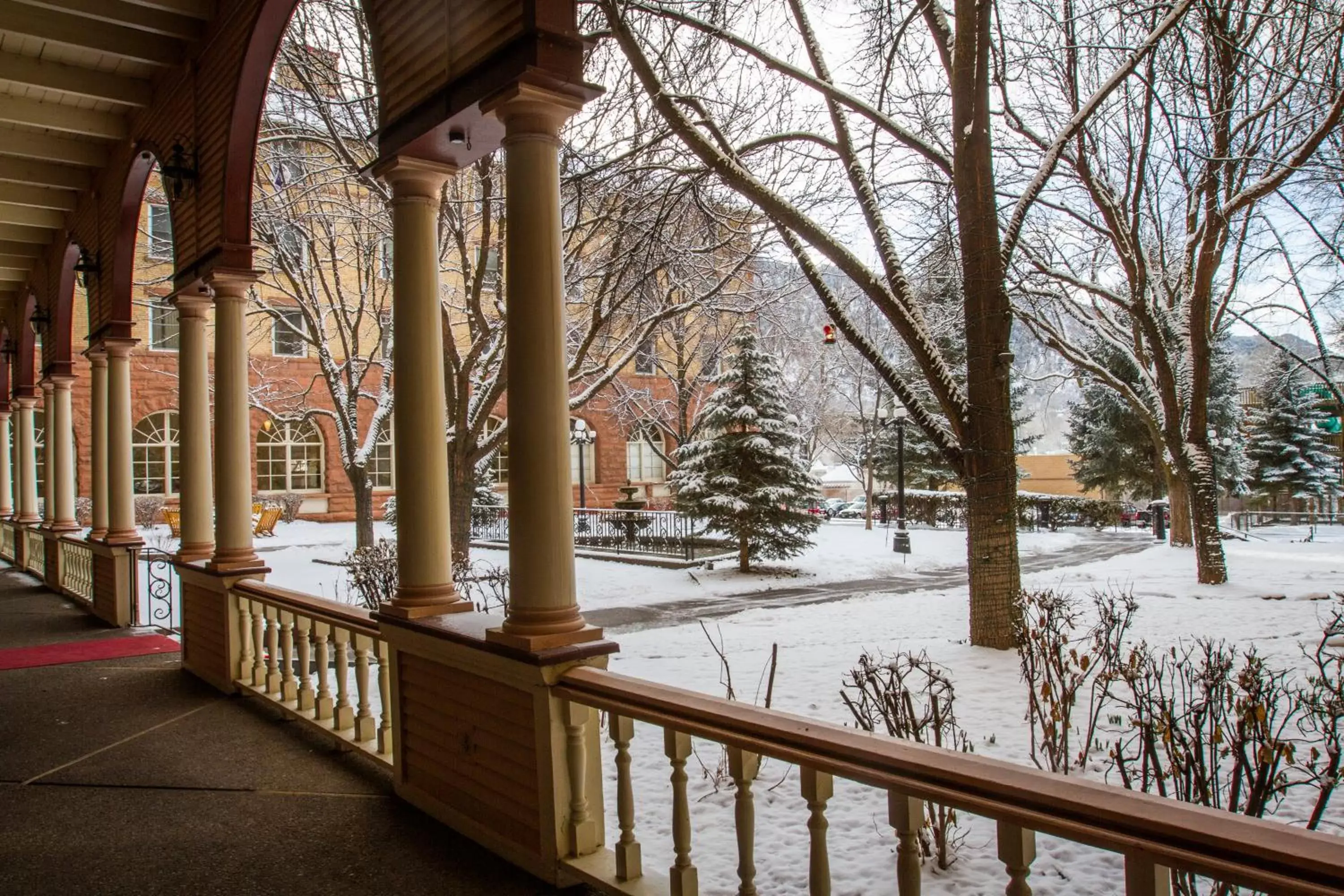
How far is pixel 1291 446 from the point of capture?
27875 mm

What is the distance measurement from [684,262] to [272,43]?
21.0ft

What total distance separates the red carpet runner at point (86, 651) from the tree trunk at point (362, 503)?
4145mm

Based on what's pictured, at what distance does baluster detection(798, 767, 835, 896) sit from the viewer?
217cm

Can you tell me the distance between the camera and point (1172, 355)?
48.4 feet

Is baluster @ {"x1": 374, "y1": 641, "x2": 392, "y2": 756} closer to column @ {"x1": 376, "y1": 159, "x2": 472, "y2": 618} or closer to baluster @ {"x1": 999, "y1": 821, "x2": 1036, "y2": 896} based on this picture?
column @ {"x1": 376, "y1": 159, "x2": 472, "y2": 618}

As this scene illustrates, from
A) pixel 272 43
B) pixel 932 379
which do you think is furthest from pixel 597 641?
pixel 932 379

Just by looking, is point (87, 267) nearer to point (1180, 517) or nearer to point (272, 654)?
point (272, 654)

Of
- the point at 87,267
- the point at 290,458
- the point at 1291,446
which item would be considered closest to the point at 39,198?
the point at 87,267

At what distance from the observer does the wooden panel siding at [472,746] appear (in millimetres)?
3016

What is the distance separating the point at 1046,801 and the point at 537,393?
2026 millimetres

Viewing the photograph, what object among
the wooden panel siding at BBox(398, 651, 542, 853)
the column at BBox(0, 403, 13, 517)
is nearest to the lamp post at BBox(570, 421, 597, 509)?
the column at BBox(0, 403, 13, 517)

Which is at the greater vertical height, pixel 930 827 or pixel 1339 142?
pixel 1339 142

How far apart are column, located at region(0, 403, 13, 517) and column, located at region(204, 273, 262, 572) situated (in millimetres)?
11632

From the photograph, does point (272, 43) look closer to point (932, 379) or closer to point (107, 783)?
point (107, 783)
